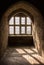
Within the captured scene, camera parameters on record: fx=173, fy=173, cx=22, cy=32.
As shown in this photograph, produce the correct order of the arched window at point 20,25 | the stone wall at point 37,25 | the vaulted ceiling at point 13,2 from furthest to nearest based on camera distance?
the arched window at point 20,25
the stone wall at point 37,25
the vaulted ceiling at point 13,2

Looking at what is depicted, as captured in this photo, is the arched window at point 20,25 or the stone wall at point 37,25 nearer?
the stone wall at point 37,25

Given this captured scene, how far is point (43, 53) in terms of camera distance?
6.71 meters

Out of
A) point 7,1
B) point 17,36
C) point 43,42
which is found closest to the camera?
point 7,1

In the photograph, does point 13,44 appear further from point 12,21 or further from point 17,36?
point 12,21

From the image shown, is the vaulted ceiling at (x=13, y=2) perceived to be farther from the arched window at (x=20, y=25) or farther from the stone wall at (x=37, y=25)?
the arched window at (x=20, y=25)

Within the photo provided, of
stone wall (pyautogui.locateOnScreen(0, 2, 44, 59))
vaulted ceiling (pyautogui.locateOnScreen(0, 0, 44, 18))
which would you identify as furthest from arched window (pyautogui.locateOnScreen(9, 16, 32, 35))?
vaulted ceiling (pyautogui.locateOnScreen(0, 0, 44, 18))

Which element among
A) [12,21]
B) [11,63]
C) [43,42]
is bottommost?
[11,63]

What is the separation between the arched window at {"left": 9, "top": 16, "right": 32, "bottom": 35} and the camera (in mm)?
10711

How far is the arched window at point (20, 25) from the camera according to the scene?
10.7 m

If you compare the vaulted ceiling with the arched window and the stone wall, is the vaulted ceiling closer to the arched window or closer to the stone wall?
the stone wall

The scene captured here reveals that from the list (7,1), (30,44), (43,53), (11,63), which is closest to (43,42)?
(43,53)

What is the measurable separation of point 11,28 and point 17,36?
70 centimetres

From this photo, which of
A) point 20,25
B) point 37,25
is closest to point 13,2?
point 37,25

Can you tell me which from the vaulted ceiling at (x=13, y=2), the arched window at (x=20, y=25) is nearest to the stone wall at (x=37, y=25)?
the vaulted ceiling at (x=13, y=2)
